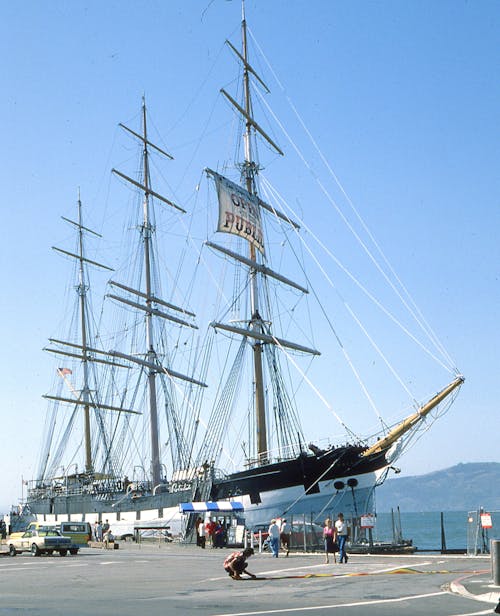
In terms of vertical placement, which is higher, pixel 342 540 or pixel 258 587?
pixel 342 540

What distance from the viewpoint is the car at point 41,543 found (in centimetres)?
3141

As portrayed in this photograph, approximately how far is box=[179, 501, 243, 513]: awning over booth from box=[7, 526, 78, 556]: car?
6.65 meters

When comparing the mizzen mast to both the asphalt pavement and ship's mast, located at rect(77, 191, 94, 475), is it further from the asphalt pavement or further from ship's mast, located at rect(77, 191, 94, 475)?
the asphalt pavement

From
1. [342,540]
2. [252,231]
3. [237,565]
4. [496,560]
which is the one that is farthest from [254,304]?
[496,560]

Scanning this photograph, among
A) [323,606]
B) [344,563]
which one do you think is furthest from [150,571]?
[323,606]

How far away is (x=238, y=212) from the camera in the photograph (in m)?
50.8

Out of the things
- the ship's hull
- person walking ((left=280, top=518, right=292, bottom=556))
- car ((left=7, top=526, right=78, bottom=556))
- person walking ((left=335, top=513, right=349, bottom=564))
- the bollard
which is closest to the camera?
the bollard

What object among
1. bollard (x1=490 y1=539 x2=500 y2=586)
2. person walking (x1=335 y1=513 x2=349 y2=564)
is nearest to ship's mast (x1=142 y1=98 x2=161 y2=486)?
person walking (x1=335 y1=513 x2=349 y2=564)

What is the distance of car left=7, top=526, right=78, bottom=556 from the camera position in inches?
1236

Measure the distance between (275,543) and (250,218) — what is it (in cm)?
2772

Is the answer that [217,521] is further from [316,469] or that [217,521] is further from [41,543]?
[41,543]

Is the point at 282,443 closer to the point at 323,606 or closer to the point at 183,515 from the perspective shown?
the point at 183,515

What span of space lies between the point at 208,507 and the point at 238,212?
19.8 m

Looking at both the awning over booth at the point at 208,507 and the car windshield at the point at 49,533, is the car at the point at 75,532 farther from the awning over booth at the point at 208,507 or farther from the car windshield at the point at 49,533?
the awning over booth at the point at 208,507
